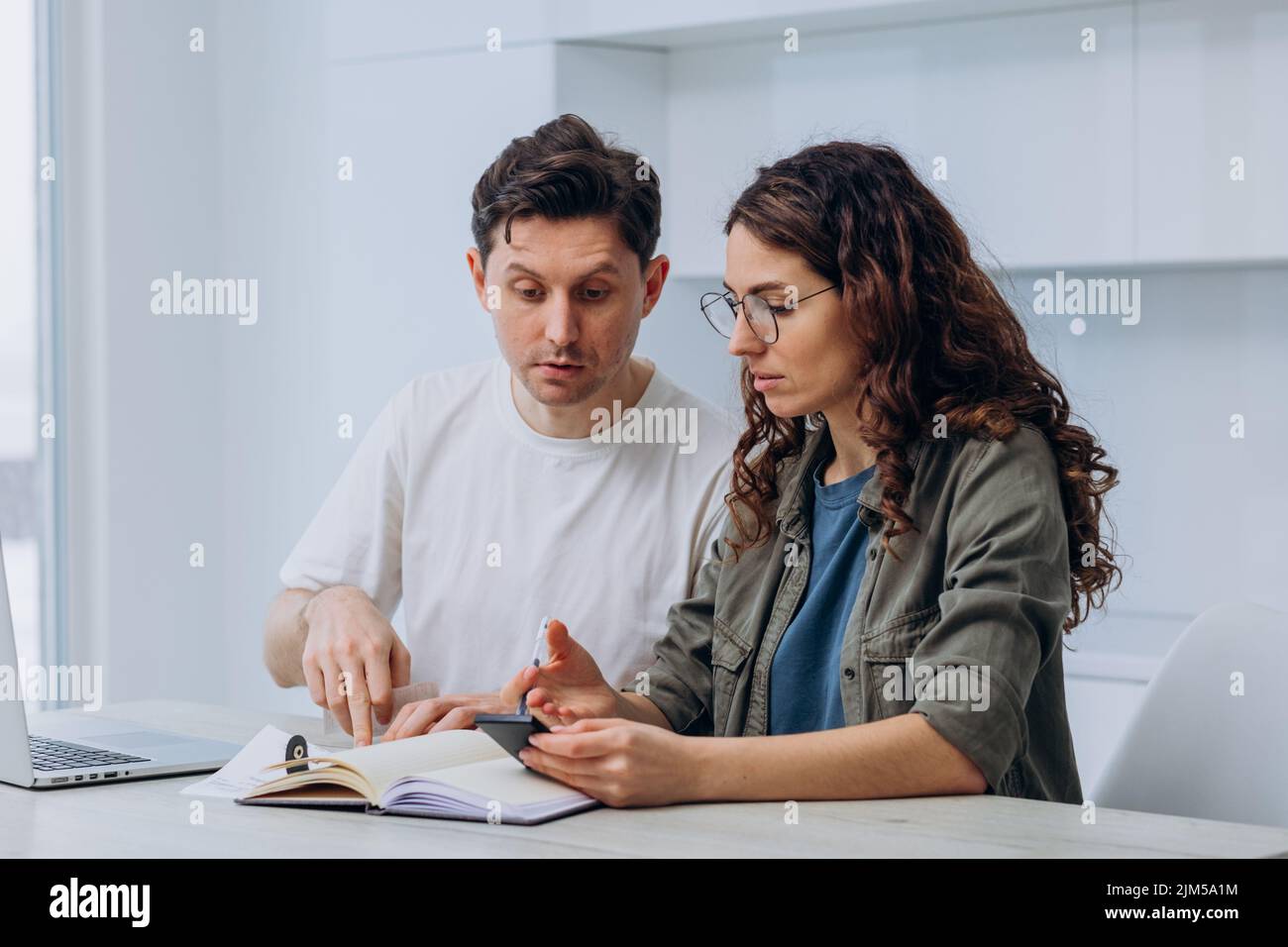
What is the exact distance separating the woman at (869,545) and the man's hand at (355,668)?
0.24 metres

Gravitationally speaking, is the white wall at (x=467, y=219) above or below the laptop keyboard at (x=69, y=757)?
above

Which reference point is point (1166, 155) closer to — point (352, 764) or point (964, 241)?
point (964, 241)

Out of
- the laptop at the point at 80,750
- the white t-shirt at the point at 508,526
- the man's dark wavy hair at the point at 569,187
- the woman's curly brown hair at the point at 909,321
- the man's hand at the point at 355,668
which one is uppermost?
the man's dark wavy hair at the point at 569,187

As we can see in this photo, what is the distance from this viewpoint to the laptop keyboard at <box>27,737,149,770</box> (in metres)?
1.74

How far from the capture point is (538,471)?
2.36m

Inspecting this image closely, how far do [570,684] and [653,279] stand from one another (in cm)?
74

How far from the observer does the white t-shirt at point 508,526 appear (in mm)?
2277

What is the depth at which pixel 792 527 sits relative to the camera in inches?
79.1

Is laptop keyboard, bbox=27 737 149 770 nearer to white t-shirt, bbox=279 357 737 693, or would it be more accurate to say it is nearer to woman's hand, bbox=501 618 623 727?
woman's hand, bbox=501 618 623 727

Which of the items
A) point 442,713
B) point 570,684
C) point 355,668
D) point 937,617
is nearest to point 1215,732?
point 937,617

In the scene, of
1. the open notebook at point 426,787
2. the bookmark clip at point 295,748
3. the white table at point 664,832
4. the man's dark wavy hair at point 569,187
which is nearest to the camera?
the white table at point 664,832

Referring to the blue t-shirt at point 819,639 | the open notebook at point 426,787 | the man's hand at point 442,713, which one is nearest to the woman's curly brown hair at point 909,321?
the blue t-shirt at point 819,639

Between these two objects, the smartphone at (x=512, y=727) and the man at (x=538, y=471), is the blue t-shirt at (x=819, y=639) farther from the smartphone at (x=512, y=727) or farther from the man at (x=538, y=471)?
the smartphone at (x=512, y=727)
